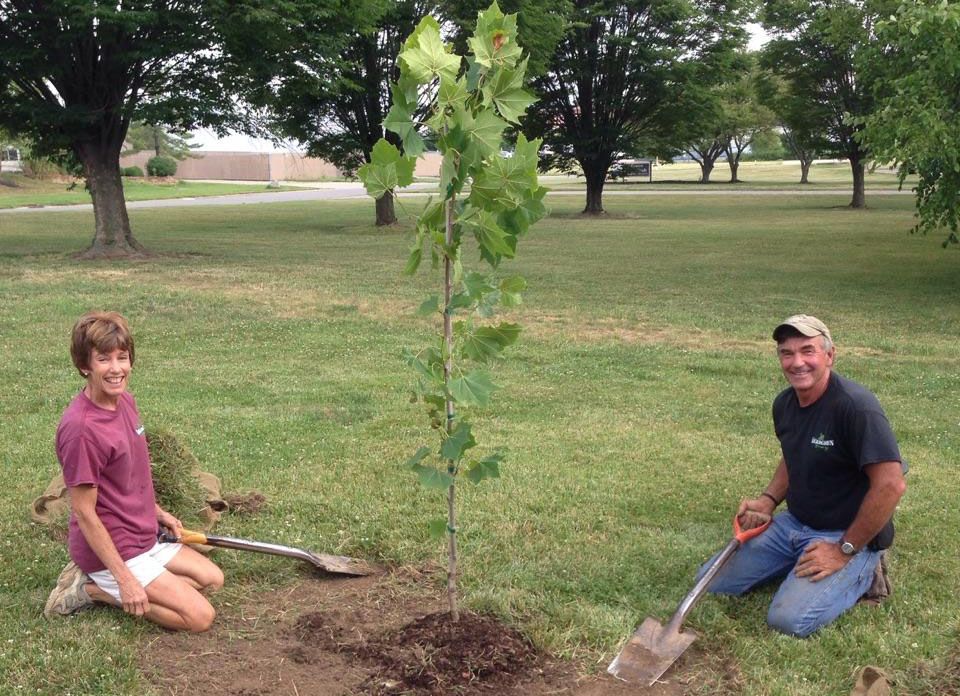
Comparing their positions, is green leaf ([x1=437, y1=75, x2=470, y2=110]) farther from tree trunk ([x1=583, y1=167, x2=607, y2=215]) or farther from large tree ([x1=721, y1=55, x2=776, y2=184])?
large tree ([x1=721, y1=55, x2=776, y2=184])

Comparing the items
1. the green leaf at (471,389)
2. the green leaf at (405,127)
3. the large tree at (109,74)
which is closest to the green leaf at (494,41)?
the green leaf at (405,127)

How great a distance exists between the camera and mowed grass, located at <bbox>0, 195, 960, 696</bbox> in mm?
3971

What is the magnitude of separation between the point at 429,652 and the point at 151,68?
17.1 metres

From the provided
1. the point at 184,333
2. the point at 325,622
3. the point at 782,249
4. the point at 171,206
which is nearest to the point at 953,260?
the point at 782,249

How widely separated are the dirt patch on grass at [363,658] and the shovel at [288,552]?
254 millimetres

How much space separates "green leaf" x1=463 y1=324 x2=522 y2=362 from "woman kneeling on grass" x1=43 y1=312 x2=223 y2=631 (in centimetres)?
143

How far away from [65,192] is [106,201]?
32514 mm

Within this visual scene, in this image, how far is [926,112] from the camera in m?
11.3

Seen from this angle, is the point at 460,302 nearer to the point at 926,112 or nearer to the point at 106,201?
the point at 926,112

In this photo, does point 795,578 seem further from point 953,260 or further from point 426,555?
point 953,260

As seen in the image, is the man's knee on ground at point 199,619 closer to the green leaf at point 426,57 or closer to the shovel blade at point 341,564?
the shovel blade at point 341,564

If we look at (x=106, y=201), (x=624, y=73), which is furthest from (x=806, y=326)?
(x=624, y=73)

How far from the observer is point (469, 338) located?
11.2 ft

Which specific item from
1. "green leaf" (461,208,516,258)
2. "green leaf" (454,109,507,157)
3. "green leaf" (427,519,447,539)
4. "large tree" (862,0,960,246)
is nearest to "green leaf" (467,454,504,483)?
"green leaf" (427,519,447,539)
